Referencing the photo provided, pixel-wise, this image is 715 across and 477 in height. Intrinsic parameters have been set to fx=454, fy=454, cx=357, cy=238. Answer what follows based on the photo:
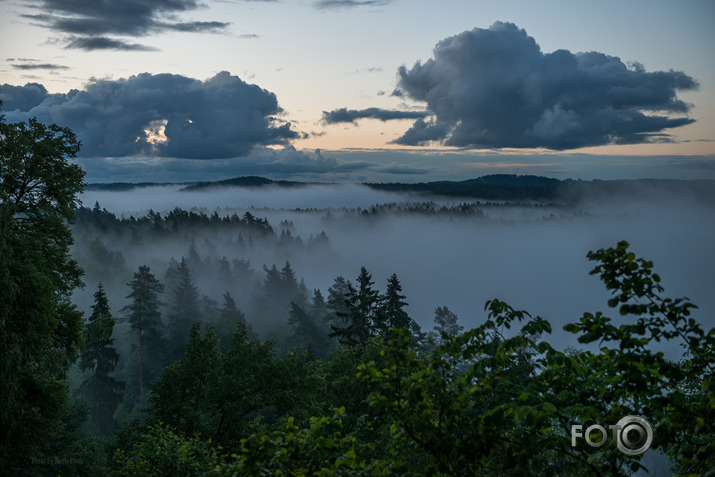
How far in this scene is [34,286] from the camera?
16094mm

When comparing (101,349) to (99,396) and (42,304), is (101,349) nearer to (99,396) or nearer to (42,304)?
(99,396)

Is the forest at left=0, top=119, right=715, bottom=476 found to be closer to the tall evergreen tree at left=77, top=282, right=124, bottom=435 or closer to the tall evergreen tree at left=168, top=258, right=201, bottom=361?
the tall evergreen tree at left=77, top=282, right=124, bottom=435

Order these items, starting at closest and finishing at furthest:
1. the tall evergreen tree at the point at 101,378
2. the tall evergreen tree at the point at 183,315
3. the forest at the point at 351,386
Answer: the forest at the point at 351,386 < the tall evergreen tree at the point at 101,378 < the tall evergreen tree at the point at 183,315

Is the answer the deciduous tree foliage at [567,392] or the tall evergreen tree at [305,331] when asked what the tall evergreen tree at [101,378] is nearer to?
the tall evergreen tree at [305,331]

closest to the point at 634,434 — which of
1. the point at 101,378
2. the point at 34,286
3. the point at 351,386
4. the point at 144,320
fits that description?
the point at 34,286

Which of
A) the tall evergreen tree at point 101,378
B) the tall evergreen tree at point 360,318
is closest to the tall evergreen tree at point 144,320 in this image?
the tall evergreen tree at point 101,378

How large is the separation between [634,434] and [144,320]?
2915 inches

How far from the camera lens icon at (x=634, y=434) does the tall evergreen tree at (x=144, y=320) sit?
70449mm

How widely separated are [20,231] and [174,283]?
108 meters

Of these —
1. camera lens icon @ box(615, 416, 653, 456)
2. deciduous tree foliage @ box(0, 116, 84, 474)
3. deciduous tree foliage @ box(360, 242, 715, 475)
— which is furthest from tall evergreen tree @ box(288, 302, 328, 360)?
camera lens icon @ box(615, 416, 653, 456)

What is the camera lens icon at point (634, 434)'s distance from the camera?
19.6 ft

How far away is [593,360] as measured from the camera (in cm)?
689

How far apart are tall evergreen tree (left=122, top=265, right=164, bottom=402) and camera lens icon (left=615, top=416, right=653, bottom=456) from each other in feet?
231

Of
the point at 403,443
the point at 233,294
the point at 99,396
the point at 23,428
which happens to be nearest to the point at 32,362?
the point at 23,428
